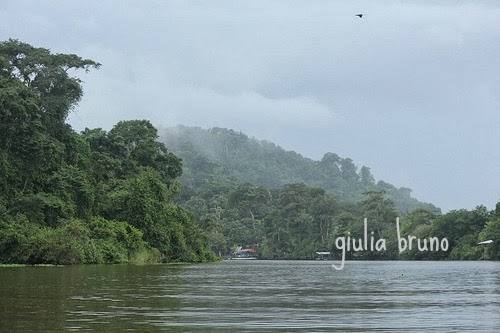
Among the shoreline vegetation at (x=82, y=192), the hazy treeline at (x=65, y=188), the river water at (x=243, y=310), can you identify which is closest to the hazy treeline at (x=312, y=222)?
the shoreline vegetation at (x=82, y=192)

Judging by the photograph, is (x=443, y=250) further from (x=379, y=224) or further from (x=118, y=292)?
(x=118, y=292)

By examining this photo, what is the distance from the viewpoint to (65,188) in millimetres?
55594

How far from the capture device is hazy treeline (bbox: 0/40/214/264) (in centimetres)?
4888

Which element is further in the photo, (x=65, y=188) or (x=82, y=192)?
(x=82, y=192)

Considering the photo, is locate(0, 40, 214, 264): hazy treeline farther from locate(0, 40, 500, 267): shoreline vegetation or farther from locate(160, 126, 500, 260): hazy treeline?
locate(160, 126, 500, 260): hazy treeline

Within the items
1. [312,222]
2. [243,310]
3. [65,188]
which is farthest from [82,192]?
[312,222]

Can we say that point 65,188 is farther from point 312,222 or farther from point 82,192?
point 312,222

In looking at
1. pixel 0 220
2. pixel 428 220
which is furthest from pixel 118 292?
pixel 428 220

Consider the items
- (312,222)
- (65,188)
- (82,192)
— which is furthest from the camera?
(312,222)

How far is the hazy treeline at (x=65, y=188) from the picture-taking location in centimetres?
4888

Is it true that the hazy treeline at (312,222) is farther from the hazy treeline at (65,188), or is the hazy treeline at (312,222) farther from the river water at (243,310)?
the river water at (243,310)

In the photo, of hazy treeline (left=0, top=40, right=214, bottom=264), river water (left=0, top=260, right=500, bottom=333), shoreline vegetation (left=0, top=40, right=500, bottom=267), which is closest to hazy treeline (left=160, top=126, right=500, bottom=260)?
shoreline vegetation (left=0, top=40, right=500, bottom=267)

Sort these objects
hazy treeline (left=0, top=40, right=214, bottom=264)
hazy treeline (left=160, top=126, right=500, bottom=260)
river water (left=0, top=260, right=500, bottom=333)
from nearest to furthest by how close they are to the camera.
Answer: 1. river water (left=0, top=260, right=500, bottom=333)
2. hazy treeline (left=0, top=40, right=214, bottom=264)
3. hazy treeline (left=160, top=126, right=500, bottom=260)

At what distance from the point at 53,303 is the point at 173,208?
173ft
